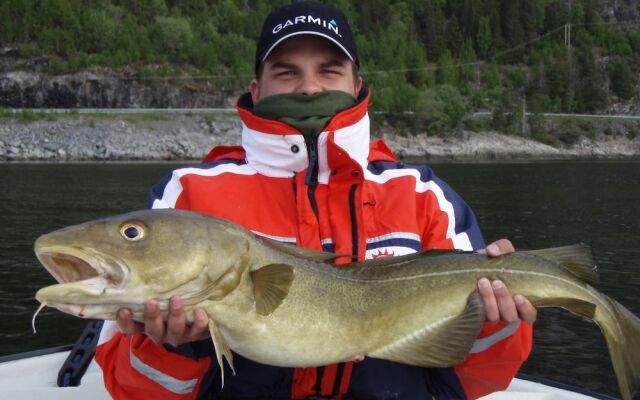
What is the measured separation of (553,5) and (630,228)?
169283 millimetres

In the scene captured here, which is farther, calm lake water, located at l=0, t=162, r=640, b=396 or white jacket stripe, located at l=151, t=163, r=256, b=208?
calm lake water, located at l=0, t=162, r=640, b=396

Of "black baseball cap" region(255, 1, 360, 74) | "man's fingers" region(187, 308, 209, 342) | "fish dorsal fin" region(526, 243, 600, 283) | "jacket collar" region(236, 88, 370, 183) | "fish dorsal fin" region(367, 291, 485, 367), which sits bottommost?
"fish dorsal fin" region(367, 291, 485, 367)

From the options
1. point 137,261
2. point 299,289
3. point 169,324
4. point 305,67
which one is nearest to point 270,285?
point 299,289

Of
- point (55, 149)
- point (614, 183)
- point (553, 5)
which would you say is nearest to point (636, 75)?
point (553, 5)

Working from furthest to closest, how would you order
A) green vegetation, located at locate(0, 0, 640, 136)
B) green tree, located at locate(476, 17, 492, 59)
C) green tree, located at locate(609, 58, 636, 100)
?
green tree, located at locate(476, 17, 492, 59) < green tree, located at locate(609, 58, 636, 100) < green vegetation, located at locate(0, 0, 640, 136)

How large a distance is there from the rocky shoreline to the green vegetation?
5.99 meters

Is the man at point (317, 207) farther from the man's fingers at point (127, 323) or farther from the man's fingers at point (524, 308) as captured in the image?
the man's fingers at point (127, 323)

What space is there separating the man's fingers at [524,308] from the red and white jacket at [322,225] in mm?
136

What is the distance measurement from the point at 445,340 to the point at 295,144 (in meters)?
1.42

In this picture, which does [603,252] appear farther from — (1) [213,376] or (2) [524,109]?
(2) [524,109]

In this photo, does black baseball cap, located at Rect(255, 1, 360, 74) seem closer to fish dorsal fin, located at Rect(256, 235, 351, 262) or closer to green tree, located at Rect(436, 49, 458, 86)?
fish dorsal fin, located at Rect(256, 235, 351, 262)

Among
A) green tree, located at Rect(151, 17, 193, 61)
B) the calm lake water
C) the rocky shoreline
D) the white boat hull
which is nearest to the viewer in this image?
the white boat hull

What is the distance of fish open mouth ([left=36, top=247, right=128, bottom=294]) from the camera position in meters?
3.00

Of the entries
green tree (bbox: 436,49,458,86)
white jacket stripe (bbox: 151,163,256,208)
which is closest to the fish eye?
white jacket stripe (bbox: 151,163,256,208)
